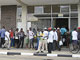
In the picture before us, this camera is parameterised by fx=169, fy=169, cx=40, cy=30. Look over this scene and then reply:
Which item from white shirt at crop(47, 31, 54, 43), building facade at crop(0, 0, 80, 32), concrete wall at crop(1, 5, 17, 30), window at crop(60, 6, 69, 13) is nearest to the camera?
white shirt at crop(47, 31, 54, 43)

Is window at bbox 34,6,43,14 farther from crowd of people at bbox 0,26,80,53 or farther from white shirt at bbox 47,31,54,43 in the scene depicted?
white shirt at bbox 47,31,54,43

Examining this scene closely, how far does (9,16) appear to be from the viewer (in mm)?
16531

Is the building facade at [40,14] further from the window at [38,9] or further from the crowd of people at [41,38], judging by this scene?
the crowd of people at [41,38]

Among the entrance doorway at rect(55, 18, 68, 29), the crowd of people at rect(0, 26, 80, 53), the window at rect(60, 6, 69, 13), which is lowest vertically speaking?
the crowd of people at rect(0, 26, 80, 53)

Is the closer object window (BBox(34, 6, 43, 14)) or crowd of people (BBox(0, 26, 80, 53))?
crowd of people (BBox(0, 26, 80, 53))

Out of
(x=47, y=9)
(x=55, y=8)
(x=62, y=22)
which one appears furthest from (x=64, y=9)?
(x=47, y=9)

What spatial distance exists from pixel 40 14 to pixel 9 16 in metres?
3.06

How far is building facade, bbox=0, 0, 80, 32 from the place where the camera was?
51.0 ft

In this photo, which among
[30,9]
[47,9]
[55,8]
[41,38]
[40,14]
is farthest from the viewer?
[30,9]

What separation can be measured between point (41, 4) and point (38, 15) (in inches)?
→ 43.2

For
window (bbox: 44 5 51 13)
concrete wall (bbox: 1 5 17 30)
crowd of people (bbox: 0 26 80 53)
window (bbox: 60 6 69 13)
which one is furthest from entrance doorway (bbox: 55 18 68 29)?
concrete wall (bbox: 1 5 17 30)

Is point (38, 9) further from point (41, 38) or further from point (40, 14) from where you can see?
point (41, 38)

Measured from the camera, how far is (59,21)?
15781 mm

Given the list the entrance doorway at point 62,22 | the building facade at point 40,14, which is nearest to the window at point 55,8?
the building facade at point 40,14
